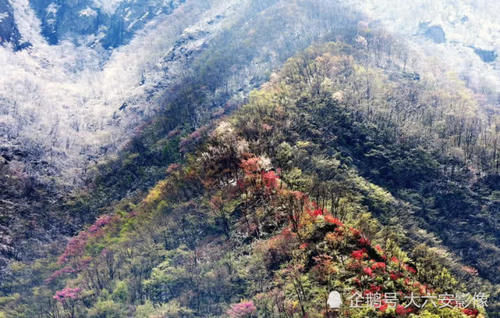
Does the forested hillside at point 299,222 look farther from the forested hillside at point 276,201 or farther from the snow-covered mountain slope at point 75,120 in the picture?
the snow-covered mountain slope at point 75,120

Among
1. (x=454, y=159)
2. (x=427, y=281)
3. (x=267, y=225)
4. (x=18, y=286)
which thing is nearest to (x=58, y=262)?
(x=18, y=286)

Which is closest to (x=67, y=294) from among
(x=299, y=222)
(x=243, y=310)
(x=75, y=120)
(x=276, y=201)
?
(x=243, y=310)

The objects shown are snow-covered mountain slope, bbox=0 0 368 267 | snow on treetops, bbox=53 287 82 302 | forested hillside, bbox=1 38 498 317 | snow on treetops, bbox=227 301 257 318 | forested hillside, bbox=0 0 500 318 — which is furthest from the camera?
snow-covered mountain slope, bbox=0 0 368 267

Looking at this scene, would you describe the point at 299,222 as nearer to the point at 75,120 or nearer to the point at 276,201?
the point at 276,201

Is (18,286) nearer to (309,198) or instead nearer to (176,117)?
(309,198)

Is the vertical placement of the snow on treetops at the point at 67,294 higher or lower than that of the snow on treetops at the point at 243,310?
lower

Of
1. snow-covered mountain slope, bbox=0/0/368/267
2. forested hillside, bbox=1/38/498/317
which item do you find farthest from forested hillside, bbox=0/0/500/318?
snow-covered mountain slope, bbox=0/0/368/267

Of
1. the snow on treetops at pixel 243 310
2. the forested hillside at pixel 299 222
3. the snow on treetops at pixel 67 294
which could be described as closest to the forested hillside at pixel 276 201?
the snow on treetops at pixel 243 310

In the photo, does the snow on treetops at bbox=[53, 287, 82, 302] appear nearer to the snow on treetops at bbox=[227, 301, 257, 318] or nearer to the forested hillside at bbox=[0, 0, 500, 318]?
the forested hillside at bbox=[0, 0, 500, 318]

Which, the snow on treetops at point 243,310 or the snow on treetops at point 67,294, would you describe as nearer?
the snow on treetops at point 243,310
